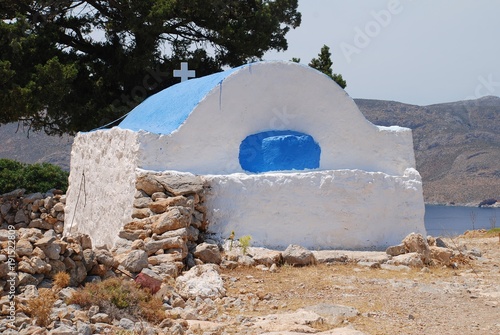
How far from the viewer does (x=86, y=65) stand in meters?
18.1

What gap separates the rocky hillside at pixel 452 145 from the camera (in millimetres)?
40656

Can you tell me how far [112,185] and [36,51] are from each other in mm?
8229

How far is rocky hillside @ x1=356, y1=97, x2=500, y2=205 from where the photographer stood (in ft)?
133

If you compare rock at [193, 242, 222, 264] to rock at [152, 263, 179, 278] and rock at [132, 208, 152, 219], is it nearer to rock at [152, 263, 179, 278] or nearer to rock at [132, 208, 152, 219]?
rock at [152, 263, 179, 278]

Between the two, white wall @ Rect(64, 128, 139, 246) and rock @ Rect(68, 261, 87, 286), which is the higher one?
white wall @ Rect(64, 128, 139, 246)

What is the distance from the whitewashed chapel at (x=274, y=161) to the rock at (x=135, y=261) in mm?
2349

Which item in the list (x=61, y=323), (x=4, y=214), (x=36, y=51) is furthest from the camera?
(x=36, y=51)

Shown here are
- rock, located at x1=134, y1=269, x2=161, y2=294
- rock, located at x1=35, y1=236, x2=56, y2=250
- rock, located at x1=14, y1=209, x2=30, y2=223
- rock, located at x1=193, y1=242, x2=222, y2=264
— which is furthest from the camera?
rock, located at x1=14, y1=209, x2=30, y2=223

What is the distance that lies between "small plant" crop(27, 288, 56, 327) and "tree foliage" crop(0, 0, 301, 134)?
11284 mm

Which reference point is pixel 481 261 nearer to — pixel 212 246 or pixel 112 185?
pixel 212 246

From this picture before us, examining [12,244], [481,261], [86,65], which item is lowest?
[481,261]

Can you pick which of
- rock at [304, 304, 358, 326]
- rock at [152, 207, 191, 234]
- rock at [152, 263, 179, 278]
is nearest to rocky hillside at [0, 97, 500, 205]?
rock at [152, 207, 191, 234]

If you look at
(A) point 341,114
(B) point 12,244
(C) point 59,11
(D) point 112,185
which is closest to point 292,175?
(A) point 341,114

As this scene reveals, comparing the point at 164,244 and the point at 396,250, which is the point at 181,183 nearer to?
the point at 164,244
